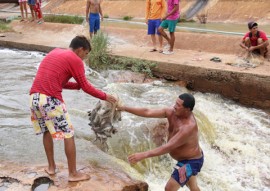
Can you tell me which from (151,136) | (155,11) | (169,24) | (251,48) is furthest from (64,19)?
(151,136)

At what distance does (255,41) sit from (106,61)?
131 inches

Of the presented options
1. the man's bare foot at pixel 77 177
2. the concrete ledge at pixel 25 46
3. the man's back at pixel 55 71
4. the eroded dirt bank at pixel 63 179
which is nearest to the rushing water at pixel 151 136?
the eroded dirt bank at pixel 63 179

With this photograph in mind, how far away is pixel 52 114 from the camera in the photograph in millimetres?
3574

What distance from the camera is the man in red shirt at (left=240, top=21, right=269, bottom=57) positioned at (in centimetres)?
807

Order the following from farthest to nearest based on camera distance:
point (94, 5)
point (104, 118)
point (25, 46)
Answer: point (25, 46) → point (94, 5) → point (104, 118)

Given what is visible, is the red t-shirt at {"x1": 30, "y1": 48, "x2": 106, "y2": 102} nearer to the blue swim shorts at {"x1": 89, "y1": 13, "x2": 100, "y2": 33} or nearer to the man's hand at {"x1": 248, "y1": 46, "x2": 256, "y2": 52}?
the man's hand at {"x1": 248, "y1": 46, "x2": 256, "y2": 52}

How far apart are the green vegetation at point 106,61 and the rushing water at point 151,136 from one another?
1.13 ft

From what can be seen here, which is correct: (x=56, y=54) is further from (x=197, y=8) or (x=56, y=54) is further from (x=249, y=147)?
(x=197, y=8)

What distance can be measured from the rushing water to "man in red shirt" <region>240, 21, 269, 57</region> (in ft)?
4.42

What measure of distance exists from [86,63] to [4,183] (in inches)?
213

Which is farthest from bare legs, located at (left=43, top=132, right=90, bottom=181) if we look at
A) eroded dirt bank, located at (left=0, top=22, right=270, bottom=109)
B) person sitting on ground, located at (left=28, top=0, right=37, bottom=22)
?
person sitting on ground, located at (left=28, top=0, right=37, bottom=22)

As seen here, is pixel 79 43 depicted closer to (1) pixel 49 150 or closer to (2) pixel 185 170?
(1) pixel 49 150

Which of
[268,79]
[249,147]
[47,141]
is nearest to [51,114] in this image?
[47,141]

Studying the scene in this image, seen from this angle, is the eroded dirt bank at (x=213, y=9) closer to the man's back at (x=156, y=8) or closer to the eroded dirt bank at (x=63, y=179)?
the man's back at (x=156, y=8)
